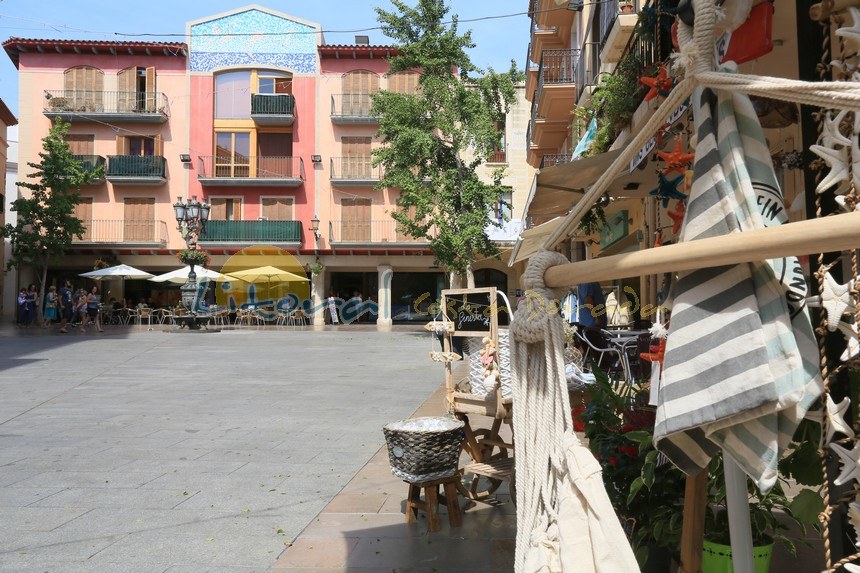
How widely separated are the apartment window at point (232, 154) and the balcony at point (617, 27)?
22.9 metres

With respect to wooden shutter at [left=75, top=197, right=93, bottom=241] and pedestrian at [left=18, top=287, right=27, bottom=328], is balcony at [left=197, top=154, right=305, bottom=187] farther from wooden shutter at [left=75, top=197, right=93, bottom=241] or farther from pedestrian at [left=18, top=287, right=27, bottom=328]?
pedestrian at [left=18, top=287, right=27, bottom=328]

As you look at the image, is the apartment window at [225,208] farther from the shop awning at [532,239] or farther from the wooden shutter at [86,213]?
the shop awning at [532,239]

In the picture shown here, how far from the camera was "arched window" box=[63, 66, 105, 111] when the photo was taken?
104ft

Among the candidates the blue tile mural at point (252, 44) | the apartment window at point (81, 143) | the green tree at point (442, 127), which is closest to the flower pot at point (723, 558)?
the green tree at point (442, 127)

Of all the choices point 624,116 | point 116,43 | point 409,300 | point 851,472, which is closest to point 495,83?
point 409,300

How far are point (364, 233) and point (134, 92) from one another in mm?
12364

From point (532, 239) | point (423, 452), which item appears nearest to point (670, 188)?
point (532, 239)

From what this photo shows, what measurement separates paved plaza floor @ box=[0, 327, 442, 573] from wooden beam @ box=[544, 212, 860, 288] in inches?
117

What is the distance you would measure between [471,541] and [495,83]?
2054 cm

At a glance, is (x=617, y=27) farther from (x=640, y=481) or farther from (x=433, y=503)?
(x=640, y=481)

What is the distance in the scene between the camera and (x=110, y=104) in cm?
3186

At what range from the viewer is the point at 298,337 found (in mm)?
21531

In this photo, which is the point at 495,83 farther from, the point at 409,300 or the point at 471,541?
the point at 471,541

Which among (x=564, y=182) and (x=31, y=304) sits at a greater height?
(x=564, y=182)
